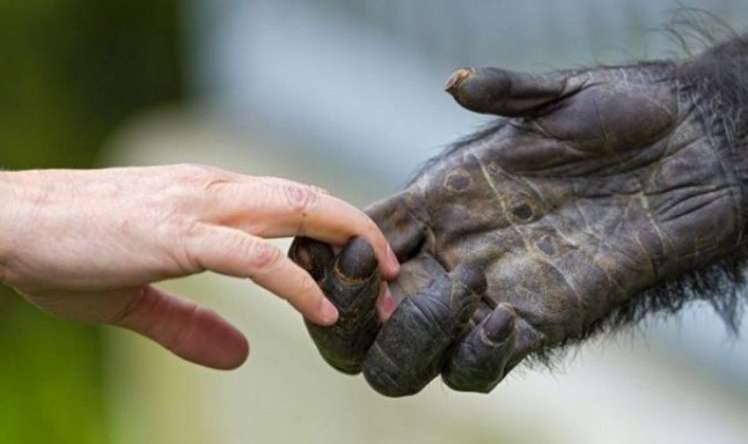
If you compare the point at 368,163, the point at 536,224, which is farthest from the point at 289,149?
the point at 536,224

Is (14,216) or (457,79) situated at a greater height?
(457,79)

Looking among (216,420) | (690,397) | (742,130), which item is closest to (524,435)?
(690,397)

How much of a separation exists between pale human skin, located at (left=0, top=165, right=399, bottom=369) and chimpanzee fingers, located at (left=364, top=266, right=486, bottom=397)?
0.07m

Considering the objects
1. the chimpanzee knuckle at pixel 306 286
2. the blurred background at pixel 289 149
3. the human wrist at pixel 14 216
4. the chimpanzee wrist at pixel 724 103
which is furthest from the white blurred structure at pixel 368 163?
the human wrist at pixel 14 216

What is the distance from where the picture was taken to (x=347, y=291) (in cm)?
218

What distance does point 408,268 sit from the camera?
91.7 inches

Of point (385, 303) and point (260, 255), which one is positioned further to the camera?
point (385, 303)

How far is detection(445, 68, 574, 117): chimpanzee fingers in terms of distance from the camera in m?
2.29

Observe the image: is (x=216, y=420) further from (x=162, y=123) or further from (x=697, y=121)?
(x=697, y=121)

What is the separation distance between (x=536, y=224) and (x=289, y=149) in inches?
151

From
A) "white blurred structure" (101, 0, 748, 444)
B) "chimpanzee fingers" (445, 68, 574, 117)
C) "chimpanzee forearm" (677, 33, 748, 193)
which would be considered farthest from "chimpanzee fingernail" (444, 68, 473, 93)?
"white blurred structure" (101, 0, 748, 444)

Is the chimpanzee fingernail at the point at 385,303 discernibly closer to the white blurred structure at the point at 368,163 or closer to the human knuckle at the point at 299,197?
the human knuckle at the point at 299,197

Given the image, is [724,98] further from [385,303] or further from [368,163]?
[368,163]

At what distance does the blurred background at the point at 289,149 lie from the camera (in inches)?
170
